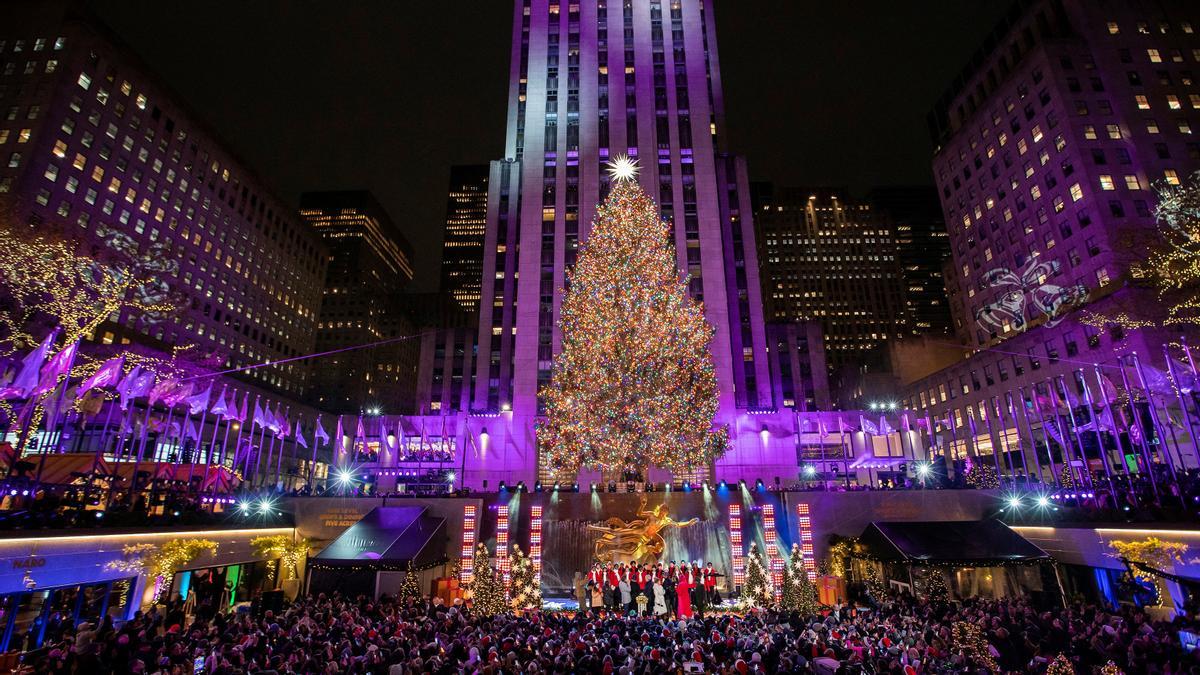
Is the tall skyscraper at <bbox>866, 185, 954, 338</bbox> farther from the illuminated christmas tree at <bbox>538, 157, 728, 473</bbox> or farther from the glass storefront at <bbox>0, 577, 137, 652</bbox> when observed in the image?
the glass storefront at <bbox>0, 577, 137, 652</bbox>

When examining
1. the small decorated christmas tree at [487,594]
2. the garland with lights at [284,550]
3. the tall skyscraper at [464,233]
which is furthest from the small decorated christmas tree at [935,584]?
the tall skyscraper at [464,233]

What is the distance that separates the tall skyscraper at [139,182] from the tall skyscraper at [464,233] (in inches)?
2880

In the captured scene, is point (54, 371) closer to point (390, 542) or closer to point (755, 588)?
point (390, 542)

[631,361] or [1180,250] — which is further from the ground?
[1180,250]

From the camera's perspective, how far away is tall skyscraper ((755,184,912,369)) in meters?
129

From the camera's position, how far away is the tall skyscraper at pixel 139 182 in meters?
55.8

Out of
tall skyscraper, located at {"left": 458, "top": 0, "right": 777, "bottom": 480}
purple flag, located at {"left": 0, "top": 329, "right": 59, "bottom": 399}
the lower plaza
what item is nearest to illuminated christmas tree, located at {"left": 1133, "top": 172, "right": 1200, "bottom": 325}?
the lower plaza

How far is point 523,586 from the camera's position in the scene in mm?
23734

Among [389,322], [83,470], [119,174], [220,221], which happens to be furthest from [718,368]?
[389,322]

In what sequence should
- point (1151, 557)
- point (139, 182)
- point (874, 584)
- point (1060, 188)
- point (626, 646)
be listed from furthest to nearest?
1. point (139, 182)
2. point (1060, 188)
3. point (874, 584)
4. point (1151, 557)
5. point (626, 646)

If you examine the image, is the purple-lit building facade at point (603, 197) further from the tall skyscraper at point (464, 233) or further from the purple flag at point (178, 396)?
the tall skyscraper at point (464, 233)

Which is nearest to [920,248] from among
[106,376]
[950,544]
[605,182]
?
[605,182]

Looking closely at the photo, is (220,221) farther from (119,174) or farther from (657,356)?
(657,356)

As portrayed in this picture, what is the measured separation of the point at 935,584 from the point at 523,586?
54.7 feet
